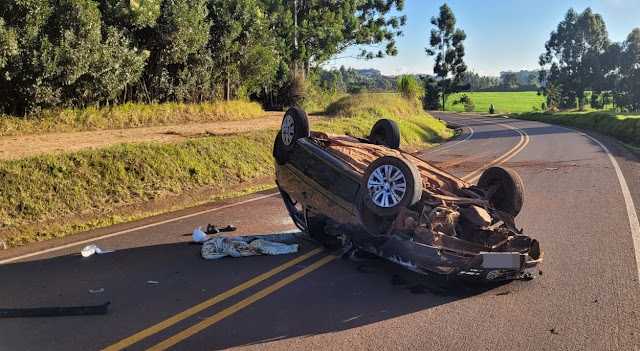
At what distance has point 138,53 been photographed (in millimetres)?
16562

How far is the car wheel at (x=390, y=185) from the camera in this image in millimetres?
5133

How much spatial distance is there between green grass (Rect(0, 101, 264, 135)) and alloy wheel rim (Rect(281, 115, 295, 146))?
9.38 metres

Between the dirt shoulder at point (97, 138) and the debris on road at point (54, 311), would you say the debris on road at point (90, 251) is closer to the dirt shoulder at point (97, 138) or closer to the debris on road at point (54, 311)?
the debris on road at point (54, 311)

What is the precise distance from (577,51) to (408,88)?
5297 cm

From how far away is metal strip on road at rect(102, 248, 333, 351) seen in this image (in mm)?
3934

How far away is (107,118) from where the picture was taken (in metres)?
15.4

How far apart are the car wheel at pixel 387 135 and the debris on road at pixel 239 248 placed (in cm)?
209

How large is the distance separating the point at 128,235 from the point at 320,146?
3323 millimetres

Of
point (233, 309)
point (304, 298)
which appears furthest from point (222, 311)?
point (304, 298)

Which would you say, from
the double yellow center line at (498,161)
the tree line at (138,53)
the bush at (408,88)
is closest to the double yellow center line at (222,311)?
the double yellow center line at (498,161)

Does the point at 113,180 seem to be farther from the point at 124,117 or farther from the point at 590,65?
the point at 590,65

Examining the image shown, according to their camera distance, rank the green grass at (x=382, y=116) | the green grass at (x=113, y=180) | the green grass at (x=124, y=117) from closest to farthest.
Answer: the green grass at (x=113, y=180)
the green grass at (x=124, y=117)
the green grass at (x=382, y=116)

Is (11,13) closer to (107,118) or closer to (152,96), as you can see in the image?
(107,118)

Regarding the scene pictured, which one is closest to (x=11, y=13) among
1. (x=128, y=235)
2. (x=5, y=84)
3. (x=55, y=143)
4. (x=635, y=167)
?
(x=5, y=84)
